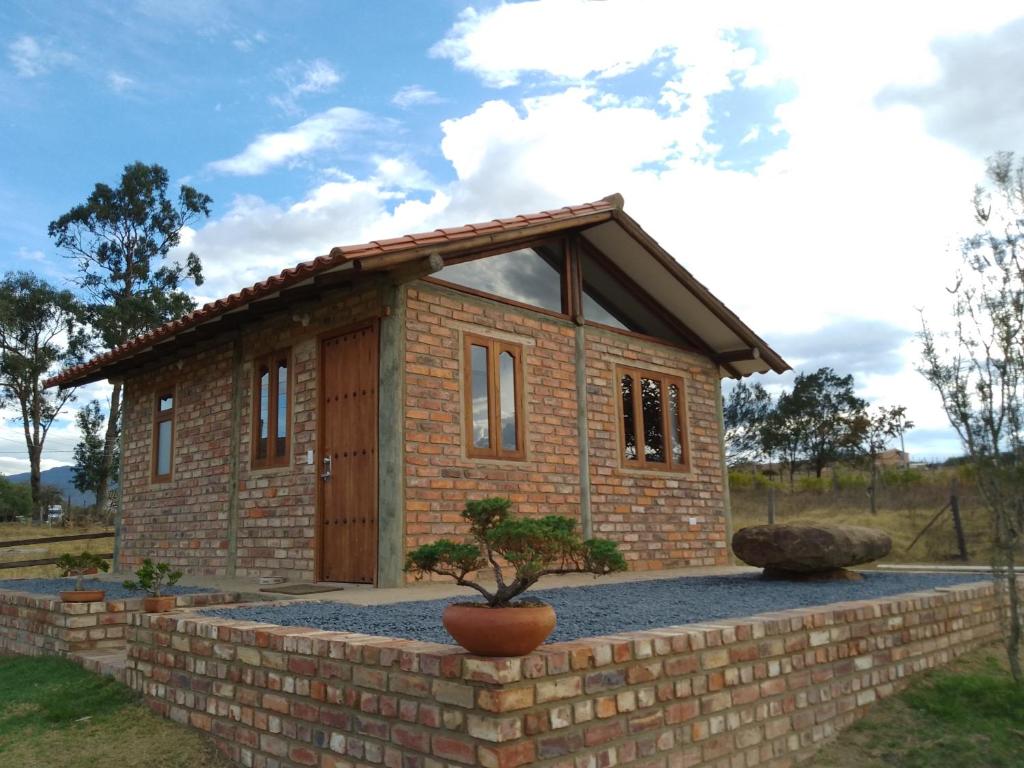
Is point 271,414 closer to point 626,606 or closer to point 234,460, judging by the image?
point 234,460

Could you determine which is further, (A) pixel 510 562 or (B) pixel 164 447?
A: (B) pixel 164 447

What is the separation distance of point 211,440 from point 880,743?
755 cm

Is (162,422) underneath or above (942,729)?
above

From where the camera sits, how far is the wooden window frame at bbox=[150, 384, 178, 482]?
→ 10039mm

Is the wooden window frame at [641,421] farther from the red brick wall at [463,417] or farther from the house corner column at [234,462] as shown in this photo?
the house corner column at [234,462]

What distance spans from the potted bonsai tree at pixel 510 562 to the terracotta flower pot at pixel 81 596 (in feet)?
13.1

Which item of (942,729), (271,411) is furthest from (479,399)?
(942,729)

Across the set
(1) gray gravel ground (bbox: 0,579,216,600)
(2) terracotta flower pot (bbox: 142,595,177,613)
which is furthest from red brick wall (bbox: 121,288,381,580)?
(2) terracotta flower pot (bbox: 142,595,177,613)

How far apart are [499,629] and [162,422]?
29.1 ft

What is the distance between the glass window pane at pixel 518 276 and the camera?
8094 millimetres

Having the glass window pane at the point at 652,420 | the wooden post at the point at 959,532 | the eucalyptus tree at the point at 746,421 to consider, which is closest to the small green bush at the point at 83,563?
the glass window pane at the point at 652,420

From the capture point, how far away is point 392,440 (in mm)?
6996

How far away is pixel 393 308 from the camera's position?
283 inches

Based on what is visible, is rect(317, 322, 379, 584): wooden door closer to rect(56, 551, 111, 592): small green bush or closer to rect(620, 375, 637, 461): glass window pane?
rect(56, 551, 111, 592): small green bush
